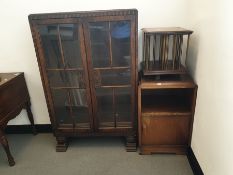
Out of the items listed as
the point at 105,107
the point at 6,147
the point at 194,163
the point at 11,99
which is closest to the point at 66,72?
the point at 105,107

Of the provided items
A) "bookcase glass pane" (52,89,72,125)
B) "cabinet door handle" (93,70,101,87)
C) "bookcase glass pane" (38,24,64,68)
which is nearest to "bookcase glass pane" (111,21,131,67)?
"cabinet door handle" (93,70,101,87)

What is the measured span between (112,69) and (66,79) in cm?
44

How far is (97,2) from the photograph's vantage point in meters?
1.82

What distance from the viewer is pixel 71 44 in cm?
165

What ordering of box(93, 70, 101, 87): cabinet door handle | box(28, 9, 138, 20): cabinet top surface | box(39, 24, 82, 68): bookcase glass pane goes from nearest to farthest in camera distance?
box(28, 9, 138, 20): cabinet top surface, box(39, 24, 82, 68): bookcase glass pane, box(93, 70, 101, 87): cabinet door handle

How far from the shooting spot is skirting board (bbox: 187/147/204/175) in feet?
5.24

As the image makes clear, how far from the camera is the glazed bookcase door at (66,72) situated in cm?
160

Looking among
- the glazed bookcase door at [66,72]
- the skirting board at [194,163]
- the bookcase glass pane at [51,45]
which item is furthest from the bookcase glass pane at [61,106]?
the skirting board at [194,163]

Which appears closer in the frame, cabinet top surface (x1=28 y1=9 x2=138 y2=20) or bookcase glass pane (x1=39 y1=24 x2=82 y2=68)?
cabinet top surface (x1=28 y1=9 x2=138 y2=20)

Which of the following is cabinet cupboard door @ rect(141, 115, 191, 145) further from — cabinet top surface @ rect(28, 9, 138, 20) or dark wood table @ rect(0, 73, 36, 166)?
dark wood table @ rect(0, 73, 36, 166)

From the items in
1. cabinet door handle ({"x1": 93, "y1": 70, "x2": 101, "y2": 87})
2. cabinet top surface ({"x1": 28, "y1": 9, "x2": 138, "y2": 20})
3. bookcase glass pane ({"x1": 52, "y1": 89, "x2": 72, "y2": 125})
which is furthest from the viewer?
bookcase glass pane ({"x1": 52, "y1": 89, "x2": 72, "y2": 125})

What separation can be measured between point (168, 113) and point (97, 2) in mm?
1209

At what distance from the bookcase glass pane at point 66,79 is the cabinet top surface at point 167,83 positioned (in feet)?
1.82

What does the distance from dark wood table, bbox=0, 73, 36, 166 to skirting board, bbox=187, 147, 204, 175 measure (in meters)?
1.67
